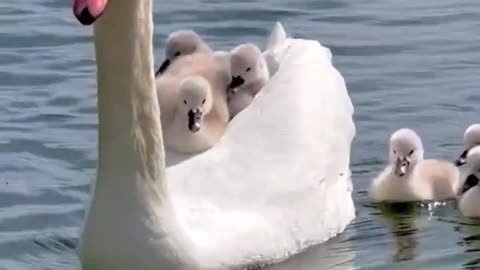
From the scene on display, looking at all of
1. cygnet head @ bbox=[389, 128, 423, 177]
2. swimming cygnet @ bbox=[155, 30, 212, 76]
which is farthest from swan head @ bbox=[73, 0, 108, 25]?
swimming cygnet @ bbox=[155, 30, 212, 76]

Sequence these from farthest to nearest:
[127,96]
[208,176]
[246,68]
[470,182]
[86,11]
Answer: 1. [246,68]
2. [470,182]
3. [208,176]
4. [127,96]
5. [86,11]

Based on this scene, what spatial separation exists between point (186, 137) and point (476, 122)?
2.30 m

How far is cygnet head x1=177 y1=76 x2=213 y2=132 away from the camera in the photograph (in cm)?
828

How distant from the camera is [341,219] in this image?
8.02m

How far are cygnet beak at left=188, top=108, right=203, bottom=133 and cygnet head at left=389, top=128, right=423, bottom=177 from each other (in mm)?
1022

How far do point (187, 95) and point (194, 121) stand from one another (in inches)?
5.6

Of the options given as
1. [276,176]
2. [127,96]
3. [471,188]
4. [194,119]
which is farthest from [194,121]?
[127,96]

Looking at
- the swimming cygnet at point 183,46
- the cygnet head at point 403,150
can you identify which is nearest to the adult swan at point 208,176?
the cygnet head at point 403,150

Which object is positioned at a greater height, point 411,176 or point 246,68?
point 246,68

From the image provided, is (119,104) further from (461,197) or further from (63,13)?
(63,13)

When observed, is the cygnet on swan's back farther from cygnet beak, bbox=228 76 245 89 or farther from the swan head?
the swan head

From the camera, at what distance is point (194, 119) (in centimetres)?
825

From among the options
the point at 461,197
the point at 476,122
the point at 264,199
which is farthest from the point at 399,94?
the point at 264,199

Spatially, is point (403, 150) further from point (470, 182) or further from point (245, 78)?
point (245, 78)
